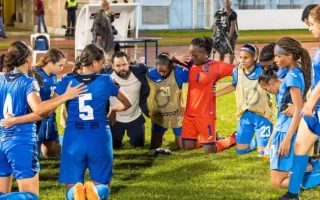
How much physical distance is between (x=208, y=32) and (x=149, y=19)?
399 cm

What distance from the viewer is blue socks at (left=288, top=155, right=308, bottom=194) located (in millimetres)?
7875

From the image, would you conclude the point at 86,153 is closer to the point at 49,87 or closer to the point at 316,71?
the point at 316,71

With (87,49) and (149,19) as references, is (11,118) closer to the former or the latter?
(87,49)

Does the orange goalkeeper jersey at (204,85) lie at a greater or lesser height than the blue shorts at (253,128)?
greater

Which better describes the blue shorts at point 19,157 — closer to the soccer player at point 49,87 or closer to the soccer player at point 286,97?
the soccer player at point 286,97

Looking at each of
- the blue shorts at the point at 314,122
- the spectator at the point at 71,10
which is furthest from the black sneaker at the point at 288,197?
the spectator at the point at 71,10

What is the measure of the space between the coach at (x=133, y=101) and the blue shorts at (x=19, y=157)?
12.8ft

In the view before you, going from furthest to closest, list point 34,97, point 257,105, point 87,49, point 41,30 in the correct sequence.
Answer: point 41,30, point 257,105, point 87,49, point 34,97

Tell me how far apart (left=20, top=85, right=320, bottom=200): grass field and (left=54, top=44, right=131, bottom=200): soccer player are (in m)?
1.00

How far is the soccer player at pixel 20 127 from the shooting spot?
23.4 feet

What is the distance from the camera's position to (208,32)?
40.0m

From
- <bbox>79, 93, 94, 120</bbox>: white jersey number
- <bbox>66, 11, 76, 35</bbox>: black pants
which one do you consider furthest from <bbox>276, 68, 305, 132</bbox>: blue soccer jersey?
<bbox>66, 11, 76, 35</bbox>: black pants

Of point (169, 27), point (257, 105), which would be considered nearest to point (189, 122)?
point (257, 105)

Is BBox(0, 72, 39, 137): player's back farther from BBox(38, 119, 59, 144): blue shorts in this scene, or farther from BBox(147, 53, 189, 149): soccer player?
BBox(147, 53, 189, 149): soccer player
